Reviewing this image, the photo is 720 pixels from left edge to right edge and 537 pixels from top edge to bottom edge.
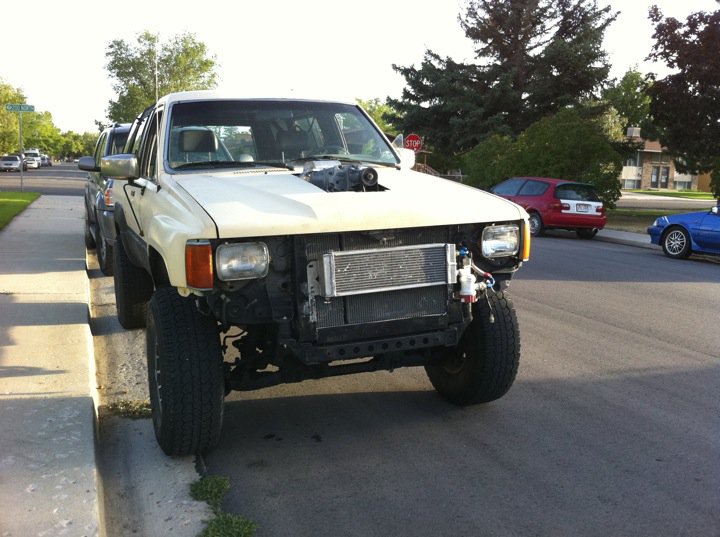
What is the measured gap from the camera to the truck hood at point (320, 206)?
3.56m

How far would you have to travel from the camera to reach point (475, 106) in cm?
3259

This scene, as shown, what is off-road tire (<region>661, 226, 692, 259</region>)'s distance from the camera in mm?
13836

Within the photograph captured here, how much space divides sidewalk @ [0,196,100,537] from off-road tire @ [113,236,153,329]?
0.40 metres

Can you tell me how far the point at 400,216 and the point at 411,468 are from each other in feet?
4.51

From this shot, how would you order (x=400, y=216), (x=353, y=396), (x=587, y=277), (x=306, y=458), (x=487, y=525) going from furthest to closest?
1. (x=587, y=277)
2. (x=353, y=396)
3. (x=306, y=458)
4. (x=400, y=216)
5. (x=487, y=525)

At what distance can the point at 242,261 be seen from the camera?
354 cm

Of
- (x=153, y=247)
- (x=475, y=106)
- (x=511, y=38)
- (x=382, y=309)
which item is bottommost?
(x=382, y=309)

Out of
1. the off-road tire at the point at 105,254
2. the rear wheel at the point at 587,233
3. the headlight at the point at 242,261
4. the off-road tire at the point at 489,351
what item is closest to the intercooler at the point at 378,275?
the headlight at the point at 242,261

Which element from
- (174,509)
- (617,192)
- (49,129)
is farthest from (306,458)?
(49,129)

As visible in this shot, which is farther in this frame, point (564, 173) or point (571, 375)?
point (564, 173)

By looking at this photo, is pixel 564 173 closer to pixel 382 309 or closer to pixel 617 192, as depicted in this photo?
pixel 617 192

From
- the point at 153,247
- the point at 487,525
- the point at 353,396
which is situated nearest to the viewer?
the point at 487,525

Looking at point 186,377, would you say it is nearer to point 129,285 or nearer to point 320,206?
point 320,206

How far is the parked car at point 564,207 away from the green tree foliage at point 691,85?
198 inches
